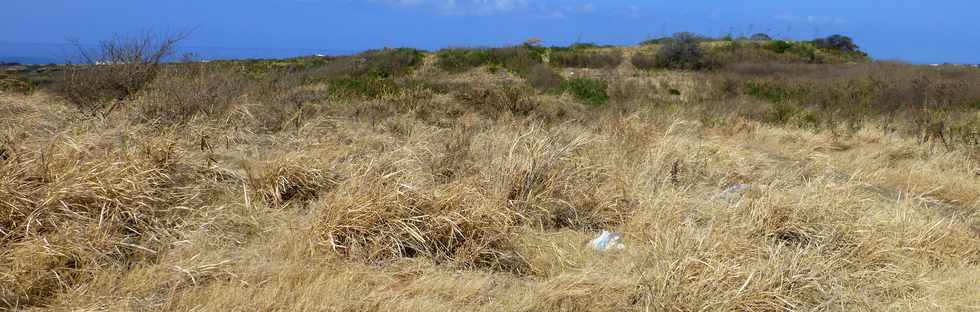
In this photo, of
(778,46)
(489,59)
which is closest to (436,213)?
(489,59)

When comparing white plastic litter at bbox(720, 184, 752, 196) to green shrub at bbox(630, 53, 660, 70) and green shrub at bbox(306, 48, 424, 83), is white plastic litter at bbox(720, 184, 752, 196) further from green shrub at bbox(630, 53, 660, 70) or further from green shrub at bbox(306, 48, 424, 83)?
green shrub at bbox(630, 53, 660, 70)

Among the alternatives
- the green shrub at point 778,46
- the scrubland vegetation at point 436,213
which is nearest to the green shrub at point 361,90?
the scrubland vegetation at point 436,213

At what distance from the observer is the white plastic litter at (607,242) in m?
4.15

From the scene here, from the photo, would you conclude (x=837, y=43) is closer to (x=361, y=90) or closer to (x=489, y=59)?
(x=489, y=59)

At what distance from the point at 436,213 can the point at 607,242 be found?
106 centimetres

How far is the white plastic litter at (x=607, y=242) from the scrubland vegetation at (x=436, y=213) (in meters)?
0.06

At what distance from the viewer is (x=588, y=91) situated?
13.4 metres

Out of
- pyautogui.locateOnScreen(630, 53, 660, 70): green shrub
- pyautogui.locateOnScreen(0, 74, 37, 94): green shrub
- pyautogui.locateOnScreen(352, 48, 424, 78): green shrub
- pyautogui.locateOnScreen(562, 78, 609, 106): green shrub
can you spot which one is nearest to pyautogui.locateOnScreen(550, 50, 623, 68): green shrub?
pyautogui.locateOnScreen(630, 53, 660, 70): green shrub

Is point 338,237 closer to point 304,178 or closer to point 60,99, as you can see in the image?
point 304,178

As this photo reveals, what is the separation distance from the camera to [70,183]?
3.80 m

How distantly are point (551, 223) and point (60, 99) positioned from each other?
6749 millimetres

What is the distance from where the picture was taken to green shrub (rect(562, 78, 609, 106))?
12266 mm

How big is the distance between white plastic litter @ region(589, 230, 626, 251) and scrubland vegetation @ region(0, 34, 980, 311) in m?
0.06

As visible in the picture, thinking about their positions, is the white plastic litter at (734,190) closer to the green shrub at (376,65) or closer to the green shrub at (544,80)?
the green shrub at (544,80)
